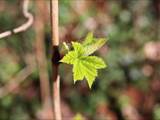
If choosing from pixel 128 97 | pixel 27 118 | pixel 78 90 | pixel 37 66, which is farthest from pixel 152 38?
pixel 27 118

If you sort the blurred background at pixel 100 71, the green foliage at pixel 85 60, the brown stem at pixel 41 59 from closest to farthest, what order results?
the green foliage at pixel 85 60
the brown stem at pixel 41 59
the blurred background at pixel 100 71

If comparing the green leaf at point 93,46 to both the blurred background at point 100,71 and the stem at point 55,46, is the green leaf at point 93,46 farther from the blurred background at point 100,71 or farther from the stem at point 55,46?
the blurred background at point 100,71

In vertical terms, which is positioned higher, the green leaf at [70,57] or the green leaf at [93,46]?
the green leaf at [93,46]

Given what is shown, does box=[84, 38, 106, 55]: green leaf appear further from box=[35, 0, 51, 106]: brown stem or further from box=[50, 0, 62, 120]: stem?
box=[35, 0, 51, 106]: brown stem

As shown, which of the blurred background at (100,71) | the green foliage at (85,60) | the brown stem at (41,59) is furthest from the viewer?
the blurred background at (100,71)

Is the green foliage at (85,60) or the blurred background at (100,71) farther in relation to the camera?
the blurred background at (100,71)

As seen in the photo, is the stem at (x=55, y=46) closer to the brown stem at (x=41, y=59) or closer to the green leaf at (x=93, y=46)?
the green leaf at (x=93, y=46)

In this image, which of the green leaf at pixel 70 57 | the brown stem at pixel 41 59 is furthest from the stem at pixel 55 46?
the brown stem at pixel 41 59

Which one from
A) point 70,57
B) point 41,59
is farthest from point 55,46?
point 41,59
